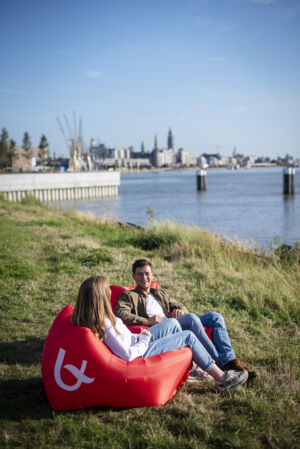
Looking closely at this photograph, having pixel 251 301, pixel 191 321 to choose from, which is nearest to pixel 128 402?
pixel 191 321

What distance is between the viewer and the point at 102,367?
3471 mm

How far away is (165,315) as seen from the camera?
4.86 m

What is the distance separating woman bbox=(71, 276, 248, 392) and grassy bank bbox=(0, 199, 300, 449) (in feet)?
0.71

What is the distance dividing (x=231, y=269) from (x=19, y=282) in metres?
4.06

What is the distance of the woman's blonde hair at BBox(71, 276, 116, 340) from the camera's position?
3.59m

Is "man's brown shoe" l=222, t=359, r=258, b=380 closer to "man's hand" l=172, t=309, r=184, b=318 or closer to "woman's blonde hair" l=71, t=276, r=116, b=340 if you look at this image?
"man's hand" l=172, t=309, r=184, b=318

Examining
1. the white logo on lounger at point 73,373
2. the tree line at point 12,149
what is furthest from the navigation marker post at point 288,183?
the tree line at point 12,149

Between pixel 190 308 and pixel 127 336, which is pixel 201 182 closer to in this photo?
pixel 190 308

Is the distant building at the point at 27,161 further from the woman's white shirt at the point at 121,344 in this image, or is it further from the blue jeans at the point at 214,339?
the woman's white shirt at the point at 121,344

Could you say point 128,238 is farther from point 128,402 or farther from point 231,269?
point 128,402

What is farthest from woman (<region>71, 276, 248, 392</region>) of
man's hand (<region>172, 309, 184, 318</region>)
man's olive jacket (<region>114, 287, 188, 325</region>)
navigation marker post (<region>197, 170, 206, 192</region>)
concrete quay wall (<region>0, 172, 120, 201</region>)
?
navigation marker post (<region>197, 170, 206, 192</region>)

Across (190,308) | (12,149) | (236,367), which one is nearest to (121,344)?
(236,367)

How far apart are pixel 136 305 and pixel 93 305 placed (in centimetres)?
111

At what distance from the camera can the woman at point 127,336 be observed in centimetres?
361
